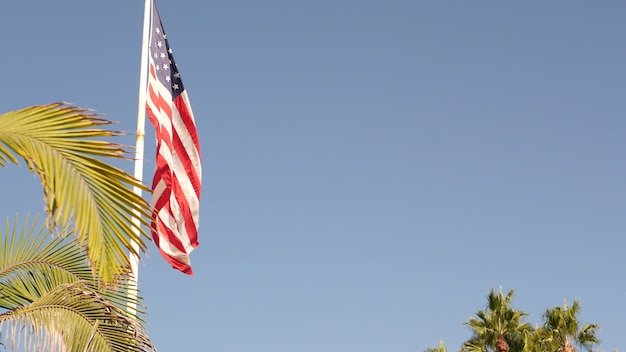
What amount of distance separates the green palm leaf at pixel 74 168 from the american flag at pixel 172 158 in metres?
8.61

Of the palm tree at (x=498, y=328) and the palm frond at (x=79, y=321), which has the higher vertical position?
the palm tree at (x=498, y=328)

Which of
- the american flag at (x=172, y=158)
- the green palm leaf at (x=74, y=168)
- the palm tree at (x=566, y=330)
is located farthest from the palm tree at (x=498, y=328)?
the green palm leaf at (x=74, y=168)

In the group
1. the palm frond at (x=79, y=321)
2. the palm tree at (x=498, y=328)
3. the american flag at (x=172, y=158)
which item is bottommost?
the palm frond at (x=79, y=321)

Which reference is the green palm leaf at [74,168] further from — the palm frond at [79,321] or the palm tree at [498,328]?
the palm tree at [498,328]

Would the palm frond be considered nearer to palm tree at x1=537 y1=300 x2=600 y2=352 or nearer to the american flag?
the american flag

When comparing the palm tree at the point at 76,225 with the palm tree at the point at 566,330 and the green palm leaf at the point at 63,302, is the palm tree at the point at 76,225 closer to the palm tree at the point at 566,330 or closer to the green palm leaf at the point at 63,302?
the green palm leaf at the point at 63,302

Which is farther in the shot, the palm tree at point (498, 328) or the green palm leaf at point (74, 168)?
the palm tree at point (498, 328)

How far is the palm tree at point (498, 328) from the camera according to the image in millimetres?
38406

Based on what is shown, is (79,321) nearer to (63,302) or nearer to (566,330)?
(63,302)

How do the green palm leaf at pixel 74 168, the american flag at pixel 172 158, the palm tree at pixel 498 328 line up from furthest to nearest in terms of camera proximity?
the palm tree at pixel 498 328 < the american flag at pixel 172 158 < the green palm leaf at pixel 74 168

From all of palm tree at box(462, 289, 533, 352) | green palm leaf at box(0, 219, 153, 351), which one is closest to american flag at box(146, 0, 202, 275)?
green palm leaf at box(0, 219, 153, 351)

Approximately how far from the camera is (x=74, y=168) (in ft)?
18.4

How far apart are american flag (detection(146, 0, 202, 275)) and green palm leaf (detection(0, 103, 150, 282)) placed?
8605 mm

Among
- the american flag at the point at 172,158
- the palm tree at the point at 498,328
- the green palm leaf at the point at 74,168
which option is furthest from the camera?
the palm tree at the point at 498,328
